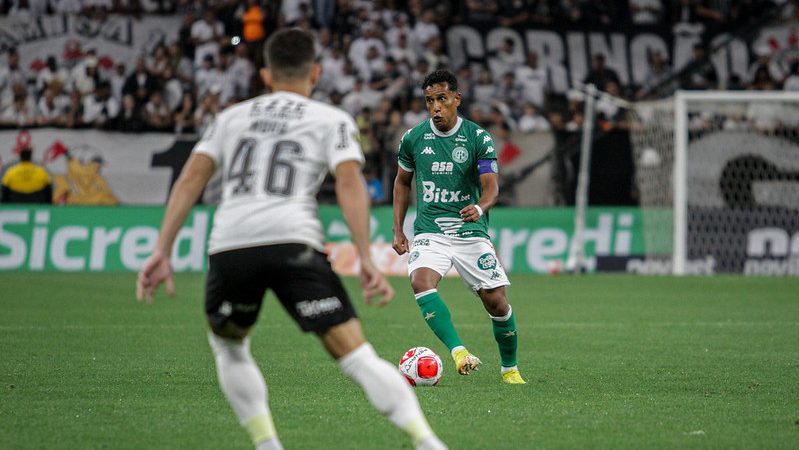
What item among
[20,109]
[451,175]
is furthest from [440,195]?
[20,109]

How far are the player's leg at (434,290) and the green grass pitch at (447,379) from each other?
0.72ft

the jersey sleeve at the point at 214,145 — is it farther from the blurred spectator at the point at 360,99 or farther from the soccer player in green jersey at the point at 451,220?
the blurred spectator at the point at 360,99

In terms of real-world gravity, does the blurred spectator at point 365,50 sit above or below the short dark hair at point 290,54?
below

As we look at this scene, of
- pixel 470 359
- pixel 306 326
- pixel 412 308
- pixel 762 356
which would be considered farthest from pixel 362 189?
pixel 412 308

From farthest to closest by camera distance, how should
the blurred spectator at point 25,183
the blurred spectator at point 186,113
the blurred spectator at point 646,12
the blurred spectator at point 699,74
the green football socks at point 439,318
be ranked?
the blurred spectator at point 646,12
the blurred spectator at point 699,74
the blurred spectator at point 186,113
the blurred spectator at point 25,183
the green football socks at point 439,318

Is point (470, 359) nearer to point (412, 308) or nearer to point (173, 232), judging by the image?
point (173, 232)

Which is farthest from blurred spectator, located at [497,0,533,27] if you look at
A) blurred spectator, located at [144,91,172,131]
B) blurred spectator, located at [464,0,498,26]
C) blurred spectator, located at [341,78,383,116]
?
blurred spectator, located at [144,91,172,131]

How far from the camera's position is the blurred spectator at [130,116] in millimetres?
23047

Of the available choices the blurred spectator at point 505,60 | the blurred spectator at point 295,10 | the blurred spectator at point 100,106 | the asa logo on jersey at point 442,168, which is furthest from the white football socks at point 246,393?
the blurred spectator at point 505,60

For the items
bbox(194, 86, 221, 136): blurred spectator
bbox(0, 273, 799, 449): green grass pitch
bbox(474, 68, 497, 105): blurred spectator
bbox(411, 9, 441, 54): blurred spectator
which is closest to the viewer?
bbox(0, 273, 799, 449): green grass pitch

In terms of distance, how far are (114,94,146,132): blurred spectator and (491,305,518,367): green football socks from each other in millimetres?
15018

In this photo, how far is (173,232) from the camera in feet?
17.6

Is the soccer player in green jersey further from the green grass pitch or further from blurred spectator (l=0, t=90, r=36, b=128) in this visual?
blurred spectator (l=0, t=90, r=36, b=128)

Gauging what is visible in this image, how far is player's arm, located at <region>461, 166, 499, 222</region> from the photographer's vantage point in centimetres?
878
